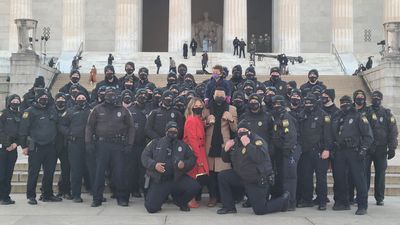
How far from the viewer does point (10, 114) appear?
12070 mm

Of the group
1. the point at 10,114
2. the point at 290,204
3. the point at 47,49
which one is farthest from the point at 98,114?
the point at 47,49

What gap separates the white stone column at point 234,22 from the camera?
1645 inches

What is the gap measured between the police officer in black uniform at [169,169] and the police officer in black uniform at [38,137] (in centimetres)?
241

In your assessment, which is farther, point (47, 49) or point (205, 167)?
point (47, 49)

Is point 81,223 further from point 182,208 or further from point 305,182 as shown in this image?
point 305,182

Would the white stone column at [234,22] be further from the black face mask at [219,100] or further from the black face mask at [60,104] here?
the black face mask at [219,100]

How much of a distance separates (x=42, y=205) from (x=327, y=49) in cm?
3972

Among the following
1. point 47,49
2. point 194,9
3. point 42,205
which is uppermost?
point 194,9

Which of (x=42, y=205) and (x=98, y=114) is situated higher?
(x=98, y=114)

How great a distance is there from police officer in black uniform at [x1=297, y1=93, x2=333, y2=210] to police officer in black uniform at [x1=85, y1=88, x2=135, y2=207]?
372 centimetres

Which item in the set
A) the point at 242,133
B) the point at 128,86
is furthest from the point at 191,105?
the point at 128,86

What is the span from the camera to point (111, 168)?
39.4ft

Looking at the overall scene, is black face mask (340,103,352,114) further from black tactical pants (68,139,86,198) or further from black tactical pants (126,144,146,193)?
black tactical pants (68,139,86,198)

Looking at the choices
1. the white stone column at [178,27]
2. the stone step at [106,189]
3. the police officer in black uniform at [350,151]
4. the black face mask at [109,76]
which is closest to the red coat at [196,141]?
the police officer in black uniform at [350,151]
